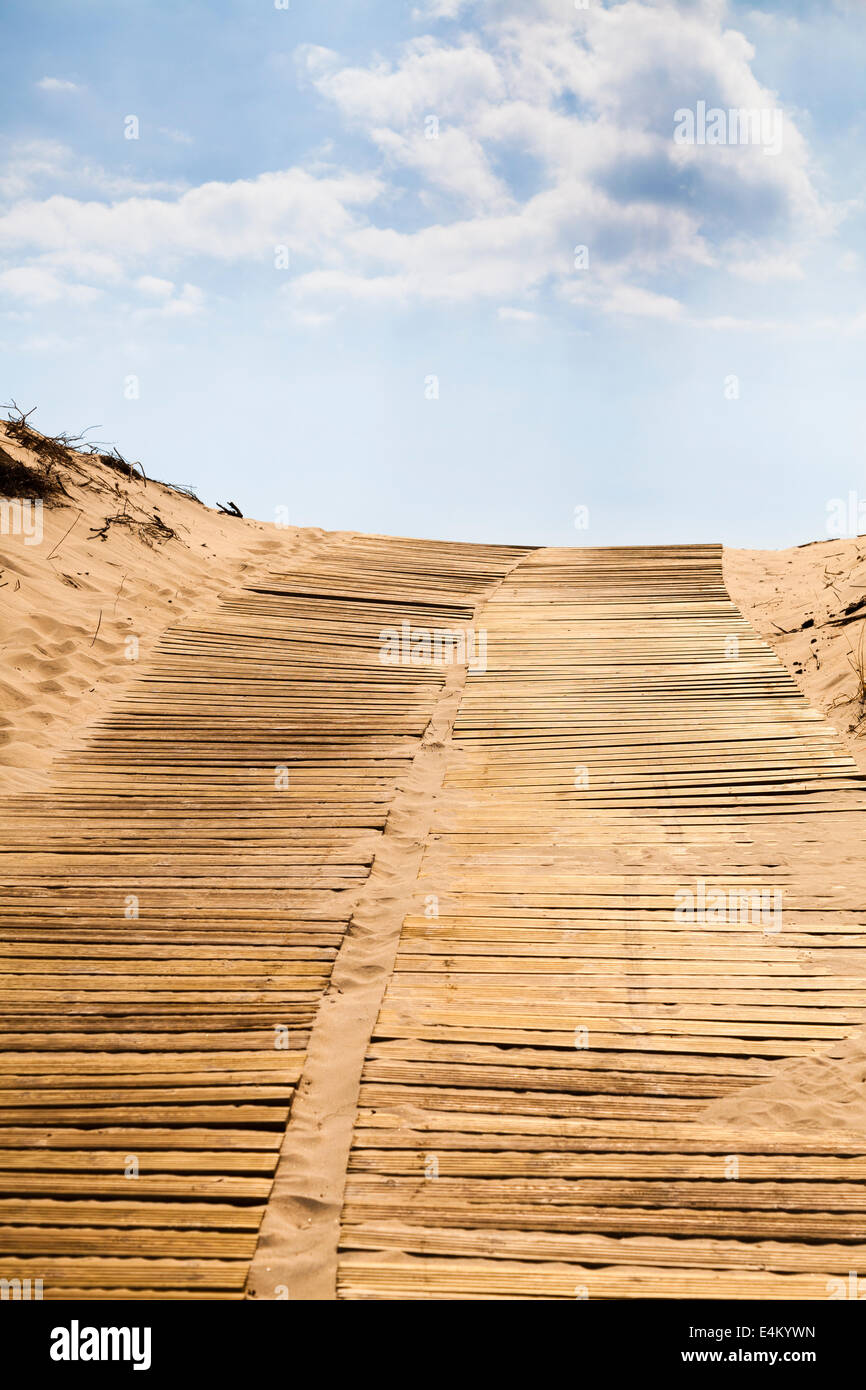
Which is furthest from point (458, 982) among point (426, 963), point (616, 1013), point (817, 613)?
point (817, 613)

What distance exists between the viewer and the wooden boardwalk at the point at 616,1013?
236cm

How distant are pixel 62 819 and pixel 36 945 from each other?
3.62 ft

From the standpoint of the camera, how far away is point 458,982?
3.35 metres

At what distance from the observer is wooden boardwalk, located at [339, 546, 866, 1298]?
236cm

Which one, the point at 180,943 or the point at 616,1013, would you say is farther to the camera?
the point at 180,943

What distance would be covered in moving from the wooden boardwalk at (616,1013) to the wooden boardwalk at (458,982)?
0.01 metres

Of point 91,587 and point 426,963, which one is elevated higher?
point 91,587

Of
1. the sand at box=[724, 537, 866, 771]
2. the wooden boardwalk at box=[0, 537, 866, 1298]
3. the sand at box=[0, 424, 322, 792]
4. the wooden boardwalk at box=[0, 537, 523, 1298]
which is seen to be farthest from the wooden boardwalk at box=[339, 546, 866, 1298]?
the sand at box=[0, 424, 322, 792]

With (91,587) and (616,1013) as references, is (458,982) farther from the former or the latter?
(91,587)

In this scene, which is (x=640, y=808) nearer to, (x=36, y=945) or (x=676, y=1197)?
(x=676, y=1197)

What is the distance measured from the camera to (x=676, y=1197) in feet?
8.13

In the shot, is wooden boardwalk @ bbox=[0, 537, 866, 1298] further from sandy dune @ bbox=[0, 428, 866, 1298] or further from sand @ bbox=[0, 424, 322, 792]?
sand @ bbox=[0, 424, 322, 792]

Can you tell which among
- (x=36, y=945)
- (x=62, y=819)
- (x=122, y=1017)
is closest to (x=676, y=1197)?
(x=122, y=1017)

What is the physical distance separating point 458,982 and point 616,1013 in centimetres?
52
